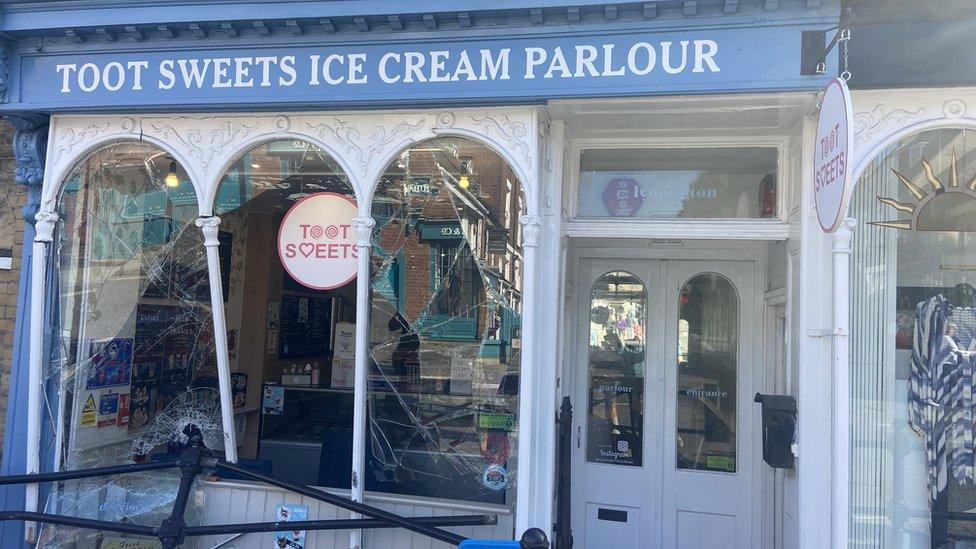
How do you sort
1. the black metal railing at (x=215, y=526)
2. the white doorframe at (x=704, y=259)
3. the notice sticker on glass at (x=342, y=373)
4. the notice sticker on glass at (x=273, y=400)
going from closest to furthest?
the black metal railing at (x=215, y=526) → the white doorframe at (x=704, y=259) → the notice sticker on glass at (x=273, y=400) → the notice sticker on glass at (x=342, y=373)

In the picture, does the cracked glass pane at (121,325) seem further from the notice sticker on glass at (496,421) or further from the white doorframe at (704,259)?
the white doorframe at (704,259)

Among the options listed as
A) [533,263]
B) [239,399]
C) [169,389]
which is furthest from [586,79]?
[239,399]

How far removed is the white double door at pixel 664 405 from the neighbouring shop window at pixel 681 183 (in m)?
0.65

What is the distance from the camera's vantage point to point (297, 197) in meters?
4.60

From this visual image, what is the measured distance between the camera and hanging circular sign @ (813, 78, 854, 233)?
2.96m

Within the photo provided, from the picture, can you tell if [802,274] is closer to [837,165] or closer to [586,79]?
[837,165]

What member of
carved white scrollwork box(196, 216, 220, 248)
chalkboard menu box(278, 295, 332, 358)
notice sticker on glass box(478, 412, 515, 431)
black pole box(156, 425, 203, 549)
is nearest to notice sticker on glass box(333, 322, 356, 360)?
chalkboard menu box(278, 295, 332, 358)

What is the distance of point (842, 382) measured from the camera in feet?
11.7

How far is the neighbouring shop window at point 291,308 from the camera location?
445cm

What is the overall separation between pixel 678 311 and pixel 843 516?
5.72 ft

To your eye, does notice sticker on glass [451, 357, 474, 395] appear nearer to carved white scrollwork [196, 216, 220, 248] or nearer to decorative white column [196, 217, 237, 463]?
decorative white column [196, 217, 237, 463]

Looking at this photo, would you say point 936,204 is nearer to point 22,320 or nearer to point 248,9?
point 248,9

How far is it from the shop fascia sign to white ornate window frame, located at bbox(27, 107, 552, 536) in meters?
0.16

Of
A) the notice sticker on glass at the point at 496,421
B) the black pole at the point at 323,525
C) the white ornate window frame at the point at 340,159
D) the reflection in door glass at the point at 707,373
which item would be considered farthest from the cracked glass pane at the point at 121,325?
the reflection in door glass at the point at 707,373
